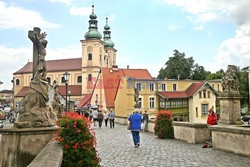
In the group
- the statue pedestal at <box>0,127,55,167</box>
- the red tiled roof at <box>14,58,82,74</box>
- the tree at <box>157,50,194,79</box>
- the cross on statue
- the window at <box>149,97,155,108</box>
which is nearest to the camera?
the statue pedestal at <box>0,127,55,167</box>

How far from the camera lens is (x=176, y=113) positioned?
54438 mm

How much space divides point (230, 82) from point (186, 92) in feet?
144

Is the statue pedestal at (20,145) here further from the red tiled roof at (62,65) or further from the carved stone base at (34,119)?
the red tiled roof at (62,65)

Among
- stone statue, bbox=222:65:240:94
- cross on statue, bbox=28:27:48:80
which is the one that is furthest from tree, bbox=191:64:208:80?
cross on statue, bbox=28:27:48:80

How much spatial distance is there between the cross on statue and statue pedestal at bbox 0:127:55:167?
1724mm

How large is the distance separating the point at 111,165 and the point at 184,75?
7146 cm

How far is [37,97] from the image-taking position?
7453 mm

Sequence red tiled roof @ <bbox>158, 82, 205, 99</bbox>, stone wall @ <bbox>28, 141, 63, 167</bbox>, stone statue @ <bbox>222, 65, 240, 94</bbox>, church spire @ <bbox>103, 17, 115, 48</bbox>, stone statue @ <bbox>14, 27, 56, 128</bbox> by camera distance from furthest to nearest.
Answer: church spire @ <bbox>103, 17, 115, 48</bbox>, red tiled roof @ <bbox>158, 82, 205, 99</bbox>, stone statue @ <bbox>222, 65, 240, 94</bbox>, stone statue @ <bbox>14, 27, 56, 128</bbox>, stone wall @ <bbox>28, 141, 63, 167</bbox>

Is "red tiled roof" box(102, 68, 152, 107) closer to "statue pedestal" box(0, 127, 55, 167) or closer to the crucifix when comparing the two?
the crucifix

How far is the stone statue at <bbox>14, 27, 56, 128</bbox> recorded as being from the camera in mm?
7174

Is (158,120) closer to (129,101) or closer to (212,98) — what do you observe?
(129,101)

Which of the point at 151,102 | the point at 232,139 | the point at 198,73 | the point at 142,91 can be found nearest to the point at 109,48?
the point at 198,73

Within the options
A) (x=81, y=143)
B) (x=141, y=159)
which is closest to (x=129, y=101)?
(x=141, y=159)

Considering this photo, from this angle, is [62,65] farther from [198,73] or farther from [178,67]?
[198,73]
